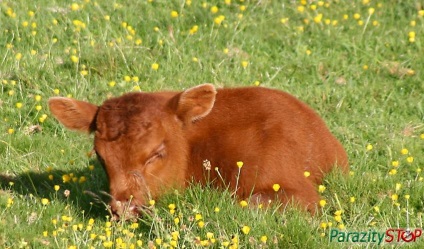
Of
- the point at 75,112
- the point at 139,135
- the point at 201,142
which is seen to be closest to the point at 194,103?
the point at 201,142

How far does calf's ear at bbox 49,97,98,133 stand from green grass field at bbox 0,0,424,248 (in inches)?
21.6

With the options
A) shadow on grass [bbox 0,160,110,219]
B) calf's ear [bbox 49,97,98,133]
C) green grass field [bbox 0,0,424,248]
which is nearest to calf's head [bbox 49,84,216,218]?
calf's ear [bbox 49,97,98,133]

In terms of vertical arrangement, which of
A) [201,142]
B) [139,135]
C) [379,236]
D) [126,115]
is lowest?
[379,236]

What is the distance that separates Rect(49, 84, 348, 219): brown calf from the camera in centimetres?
707

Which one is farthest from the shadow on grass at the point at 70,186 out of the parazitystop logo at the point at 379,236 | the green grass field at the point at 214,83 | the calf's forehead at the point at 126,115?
the parazitystop logo at the point at 379,236

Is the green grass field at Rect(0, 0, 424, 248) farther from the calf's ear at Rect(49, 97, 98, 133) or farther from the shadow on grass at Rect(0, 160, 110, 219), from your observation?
the calf's ear at Rect(49, 97, 98, 133)

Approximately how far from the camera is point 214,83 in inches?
403

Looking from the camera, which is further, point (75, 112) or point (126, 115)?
point (75, 112)

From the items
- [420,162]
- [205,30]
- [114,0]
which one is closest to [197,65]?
[205,30]

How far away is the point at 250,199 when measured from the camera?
7203 mm

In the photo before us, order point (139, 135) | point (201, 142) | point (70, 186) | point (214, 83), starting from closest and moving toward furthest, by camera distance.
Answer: point (139, 135), point (201, 142), point (70, 186), point (214, 83)

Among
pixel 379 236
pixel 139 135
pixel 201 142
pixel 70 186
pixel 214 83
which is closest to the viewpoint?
pixel 379 236

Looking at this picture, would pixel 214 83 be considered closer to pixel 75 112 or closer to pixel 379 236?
Result: pixel 75 112

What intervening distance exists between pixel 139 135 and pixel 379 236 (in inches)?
73.0
